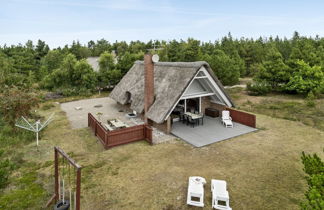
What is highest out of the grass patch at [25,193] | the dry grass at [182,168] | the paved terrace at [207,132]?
the paved terrace at [207,132]

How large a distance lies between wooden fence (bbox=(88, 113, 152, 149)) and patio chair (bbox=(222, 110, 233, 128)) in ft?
20.1

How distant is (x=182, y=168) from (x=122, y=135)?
4533 millimetres

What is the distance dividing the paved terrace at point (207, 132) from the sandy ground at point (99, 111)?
112 centimetres

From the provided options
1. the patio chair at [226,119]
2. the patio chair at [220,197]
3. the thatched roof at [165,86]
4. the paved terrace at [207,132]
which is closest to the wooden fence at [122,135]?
the thatched roof at [165,86]

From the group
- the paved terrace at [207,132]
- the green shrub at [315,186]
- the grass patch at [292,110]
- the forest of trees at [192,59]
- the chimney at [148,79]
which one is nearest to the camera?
the green shrub at [315,186]

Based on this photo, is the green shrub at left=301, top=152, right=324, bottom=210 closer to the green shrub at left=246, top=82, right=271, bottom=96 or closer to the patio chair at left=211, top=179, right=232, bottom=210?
the patio chair at left=211, top=179, right=232, bottom=210

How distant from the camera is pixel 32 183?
8633 mm

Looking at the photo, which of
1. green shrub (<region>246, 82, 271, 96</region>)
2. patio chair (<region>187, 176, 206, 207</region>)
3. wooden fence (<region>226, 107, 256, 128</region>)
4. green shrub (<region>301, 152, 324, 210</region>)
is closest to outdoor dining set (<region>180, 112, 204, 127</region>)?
wooden fence (<region>226, 107, 256, 128</region>)

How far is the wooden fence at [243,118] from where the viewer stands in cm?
1486

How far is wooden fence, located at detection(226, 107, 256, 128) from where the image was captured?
14864mm

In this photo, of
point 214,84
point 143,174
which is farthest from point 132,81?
point 143,174

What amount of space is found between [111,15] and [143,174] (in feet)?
64.2

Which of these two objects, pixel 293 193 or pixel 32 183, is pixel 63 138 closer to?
pixel 32 183

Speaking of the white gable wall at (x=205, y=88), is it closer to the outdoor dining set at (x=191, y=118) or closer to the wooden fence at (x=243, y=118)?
the wooden fence at (x=243, y=118)
